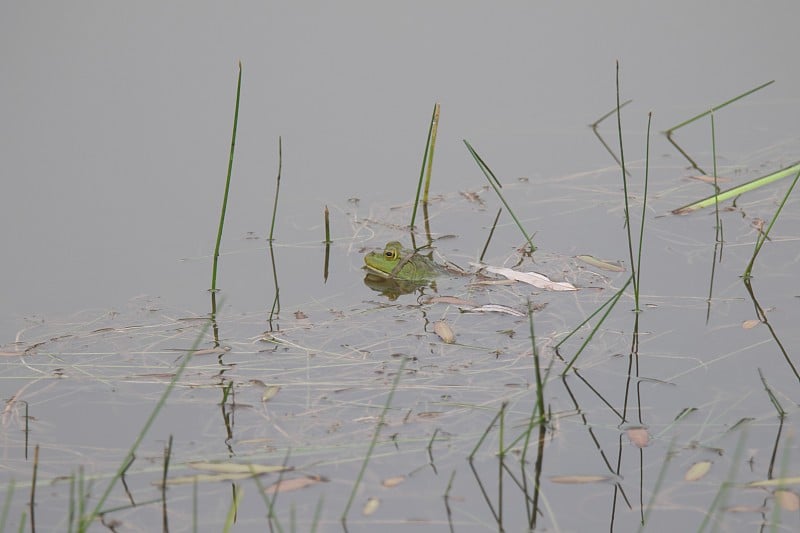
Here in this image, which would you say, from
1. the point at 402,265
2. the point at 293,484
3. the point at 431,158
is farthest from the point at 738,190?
the point at 293,484

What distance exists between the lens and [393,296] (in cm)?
445

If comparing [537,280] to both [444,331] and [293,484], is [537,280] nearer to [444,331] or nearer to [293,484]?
[444,331]

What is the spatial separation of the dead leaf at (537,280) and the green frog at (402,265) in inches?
12.3

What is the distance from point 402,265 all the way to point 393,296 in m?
0.18

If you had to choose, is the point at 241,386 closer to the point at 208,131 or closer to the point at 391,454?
the point at 391,454

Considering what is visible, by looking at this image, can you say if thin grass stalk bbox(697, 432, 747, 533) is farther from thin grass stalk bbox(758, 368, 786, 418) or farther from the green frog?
the green frog

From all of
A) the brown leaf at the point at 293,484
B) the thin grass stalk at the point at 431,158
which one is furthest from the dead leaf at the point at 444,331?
the thin grass stalk at the point at 431,158

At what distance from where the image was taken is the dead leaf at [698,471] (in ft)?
9.57

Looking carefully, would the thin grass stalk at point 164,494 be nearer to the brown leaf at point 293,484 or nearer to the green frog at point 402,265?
the brown leaf at point 293,484

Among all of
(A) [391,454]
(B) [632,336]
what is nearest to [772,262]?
(B) [632,336]

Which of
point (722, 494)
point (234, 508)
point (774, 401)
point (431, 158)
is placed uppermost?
point (431, 158)

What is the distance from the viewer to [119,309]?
4254mm

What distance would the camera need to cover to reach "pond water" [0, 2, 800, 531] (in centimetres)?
295

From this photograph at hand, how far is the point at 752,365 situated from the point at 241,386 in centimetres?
181
